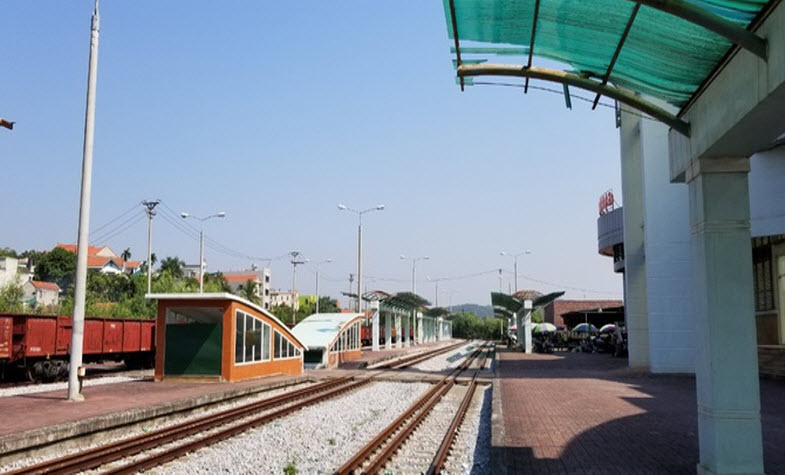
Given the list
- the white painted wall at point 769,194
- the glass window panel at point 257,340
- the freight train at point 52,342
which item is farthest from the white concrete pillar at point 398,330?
the white painted wall at point 769,194

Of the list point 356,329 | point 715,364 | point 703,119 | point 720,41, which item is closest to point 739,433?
point 715,364

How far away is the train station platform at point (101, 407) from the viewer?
10.9 meters

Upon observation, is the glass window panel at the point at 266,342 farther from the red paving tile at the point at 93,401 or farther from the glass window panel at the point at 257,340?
the red paving tile at the point at 93,401

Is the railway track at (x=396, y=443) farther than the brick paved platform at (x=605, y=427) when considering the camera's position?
Yes

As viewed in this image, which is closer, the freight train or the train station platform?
the train station platform

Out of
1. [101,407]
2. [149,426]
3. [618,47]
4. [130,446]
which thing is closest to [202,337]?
[101,407]

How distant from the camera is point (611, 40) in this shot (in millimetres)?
7387

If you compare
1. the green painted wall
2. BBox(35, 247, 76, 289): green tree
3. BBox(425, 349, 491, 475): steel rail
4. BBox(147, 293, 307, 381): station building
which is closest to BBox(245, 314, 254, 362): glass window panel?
BBox(147, 293, 307, 381): station building

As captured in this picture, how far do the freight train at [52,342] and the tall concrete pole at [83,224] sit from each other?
555 centimetres

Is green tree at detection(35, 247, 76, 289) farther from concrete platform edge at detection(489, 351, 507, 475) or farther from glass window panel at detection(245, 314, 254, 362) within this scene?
concrete platform edge at detection(489, 351, 507, 475)

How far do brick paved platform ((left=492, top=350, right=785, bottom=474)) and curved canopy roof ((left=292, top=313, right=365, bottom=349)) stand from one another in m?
12.6

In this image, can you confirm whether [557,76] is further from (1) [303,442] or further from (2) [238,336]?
(2) [238,336]

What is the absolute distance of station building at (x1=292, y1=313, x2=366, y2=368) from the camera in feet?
111

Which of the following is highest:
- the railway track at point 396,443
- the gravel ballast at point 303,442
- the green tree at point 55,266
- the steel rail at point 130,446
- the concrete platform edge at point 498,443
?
the green tree at point 55,266
